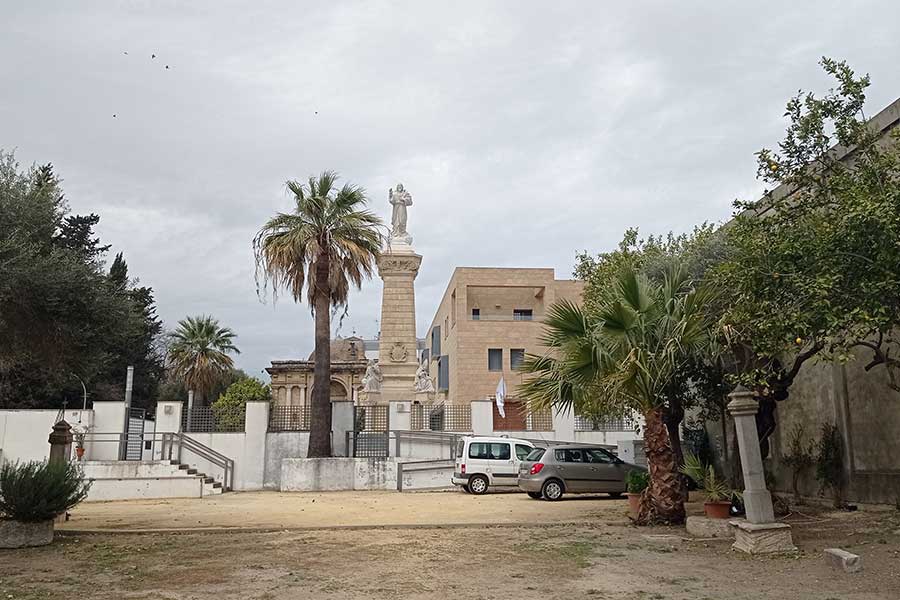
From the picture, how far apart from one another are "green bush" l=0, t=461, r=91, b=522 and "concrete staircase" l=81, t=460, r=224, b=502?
1030 cm

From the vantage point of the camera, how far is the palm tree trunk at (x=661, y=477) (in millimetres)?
12266

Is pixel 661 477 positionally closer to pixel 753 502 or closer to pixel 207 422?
pixel 753 502

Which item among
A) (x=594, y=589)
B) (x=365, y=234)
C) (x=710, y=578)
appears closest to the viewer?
(x=594, y=589)

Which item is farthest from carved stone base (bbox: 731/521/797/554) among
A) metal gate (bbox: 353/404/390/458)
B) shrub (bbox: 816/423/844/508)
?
metal gate (bbox: 353/404/390/458)

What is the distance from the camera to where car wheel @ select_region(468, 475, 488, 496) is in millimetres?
21250

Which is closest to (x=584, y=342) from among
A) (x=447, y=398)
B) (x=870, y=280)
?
(x=870, y=280)

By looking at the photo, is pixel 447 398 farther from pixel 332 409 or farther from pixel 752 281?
pixel 752 281

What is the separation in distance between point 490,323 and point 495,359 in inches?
90.0

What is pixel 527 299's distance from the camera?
50250mm

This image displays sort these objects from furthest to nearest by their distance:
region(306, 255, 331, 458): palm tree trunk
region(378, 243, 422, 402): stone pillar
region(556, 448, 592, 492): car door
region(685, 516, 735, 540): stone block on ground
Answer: region(378, 243, 422, 402): stone pillar
region(306, 255, 331, 458): palm tree trunk
region(556, 448, 592, 492): car door
region(685, 516, 735, 540): stone block on ground

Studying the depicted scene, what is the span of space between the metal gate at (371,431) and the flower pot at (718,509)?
15.0m

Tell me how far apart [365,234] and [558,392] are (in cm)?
1316

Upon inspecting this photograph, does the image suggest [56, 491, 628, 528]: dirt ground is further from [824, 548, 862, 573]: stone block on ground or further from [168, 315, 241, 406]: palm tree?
[168, 315, 241, 406]: palm tree

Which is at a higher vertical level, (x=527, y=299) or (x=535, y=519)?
(x=527, y=299)
